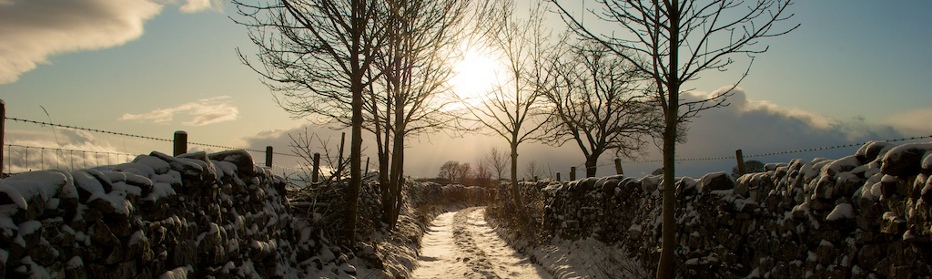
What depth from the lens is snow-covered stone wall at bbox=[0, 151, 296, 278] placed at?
319 cm

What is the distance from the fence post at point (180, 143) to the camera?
6145mm

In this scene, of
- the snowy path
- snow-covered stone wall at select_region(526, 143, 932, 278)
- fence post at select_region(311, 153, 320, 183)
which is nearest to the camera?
snow-covered stone wall at select_region(526, 143, 932, 278)

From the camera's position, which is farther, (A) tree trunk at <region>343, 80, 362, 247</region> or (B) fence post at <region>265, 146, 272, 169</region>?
(B) fence post at <region>265, 146, 272, 169</region>

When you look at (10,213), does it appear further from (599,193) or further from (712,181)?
(599,193)

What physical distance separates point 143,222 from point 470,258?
26.0 feet

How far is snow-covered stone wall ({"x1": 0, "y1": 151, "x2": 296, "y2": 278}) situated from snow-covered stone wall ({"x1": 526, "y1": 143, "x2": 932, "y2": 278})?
205 inches

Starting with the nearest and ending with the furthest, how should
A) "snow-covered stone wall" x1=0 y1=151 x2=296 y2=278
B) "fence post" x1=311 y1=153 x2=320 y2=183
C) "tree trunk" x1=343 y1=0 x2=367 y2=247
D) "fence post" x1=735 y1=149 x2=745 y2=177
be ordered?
"snow-covered stone wall" x1=0 y1=151 x2=296 y2=278 → "fence post" x1=735 y1=149 x2=745 y2=177 → "tree trunk" x1=343 y1=0 x2=367 y2=247 → "fence post" x1=311 y1=153 x2=320 y2=183

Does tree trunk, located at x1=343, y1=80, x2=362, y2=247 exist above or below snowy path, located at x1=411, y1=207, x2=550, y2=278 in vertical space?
above

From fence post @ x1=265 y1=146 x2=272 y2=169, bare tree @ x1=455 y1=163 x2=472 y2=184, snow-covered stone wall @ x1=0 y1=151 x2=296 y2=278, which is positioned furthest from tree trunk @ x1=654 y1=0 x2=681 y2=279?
bare tree @ x1=455 y1=163 x2=472 y2=184

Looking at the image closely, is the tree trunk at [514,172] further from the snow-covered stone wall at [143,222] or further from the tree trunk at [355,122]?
the snow-covered stone wall at [143,222]

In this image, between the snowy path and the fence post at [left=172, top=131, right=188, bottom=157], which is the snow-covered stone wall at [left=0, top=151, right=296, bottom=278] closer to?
the fence post at [left=172, top=131, right=188, bottom=157]

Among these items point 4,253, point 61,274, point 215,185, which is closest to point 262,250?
point 215,185

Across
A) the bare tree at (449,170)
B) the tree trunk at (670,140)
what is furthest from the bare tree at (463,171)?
the tree trunk at (670,140)

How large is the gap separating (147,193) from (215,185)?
1291mm
